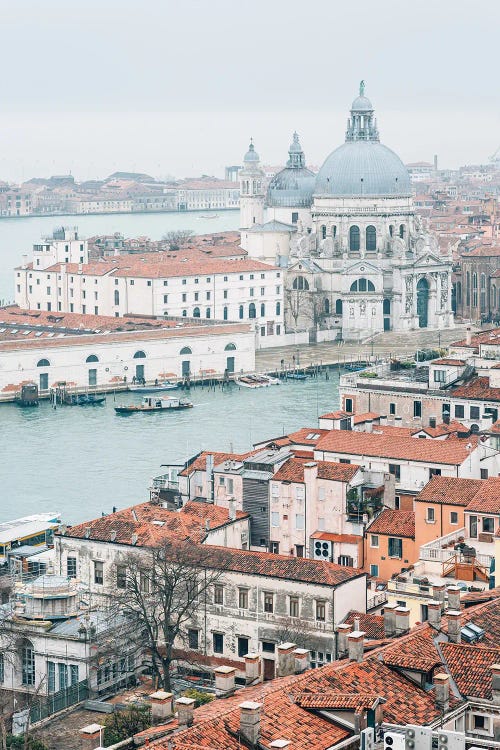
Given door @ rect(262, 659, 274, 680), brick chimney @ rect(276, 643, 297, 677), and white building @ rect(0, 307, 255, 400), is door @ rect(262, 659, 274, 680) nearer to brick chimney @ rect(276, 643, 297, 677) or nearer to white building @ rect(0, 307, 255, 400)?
brick chimney @ rect(276, 643, 297, 677)

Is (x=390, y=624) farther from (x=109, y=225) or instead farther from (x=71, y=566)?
(x=109, y=225)

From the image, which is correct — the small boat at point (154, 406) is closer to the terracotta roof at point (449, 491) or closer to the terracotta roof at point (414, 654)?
the terracotta roof at point (449, 491)

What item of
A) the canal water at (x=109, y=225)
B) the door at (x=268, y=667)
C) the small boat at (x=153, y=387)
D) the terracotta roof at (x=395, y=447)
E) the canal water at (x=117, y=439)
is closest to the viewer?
the door at (x=268, y=667)

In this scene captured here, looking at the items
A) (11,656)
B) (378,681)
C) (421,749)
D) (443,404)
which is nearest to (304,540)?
(11,656)

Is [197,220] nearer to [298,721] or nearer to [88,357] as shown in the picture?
Answer: [88,357]

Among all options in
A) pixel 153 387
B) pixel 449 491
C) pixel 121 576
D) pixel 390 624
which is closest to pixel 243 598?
pixel 121 576

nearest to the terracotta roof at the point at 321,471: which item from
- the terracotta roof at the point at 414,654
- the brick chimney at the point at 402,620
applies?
the brick chimney at the point at 402,620

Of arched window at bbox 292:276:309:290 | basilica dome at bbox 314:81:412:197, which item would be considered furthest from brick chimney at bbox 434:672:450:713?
basilica dome at bbox 314:81:412:197
